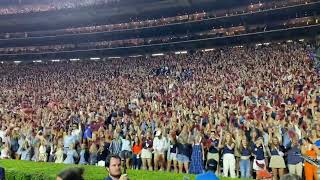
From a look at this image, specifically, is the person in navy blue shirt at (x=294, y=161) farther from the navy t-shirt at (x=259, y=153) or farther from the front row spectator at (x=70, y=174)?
the front row spectator at (x=70, y=174)

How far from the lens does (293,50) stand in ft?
90.3

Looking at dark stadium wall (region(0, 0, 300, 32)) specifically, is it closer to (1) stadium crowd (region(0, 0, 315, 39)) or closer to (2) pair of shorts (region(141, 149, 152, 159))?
(1) stadium crowd (region(0, 0, 315, 39))

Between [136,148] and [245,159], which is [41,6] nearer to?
[136,148]

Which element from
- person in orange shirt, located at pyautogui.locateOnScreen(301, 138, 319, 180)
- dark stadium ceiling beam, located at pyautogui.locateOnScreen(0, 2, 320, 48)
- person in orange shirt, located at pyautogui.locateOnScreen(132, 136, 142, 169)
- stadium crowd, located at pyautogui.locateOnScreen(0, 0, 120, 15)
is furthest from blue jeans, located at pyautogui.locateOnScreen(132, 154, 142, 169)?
stadium crowd, located at pyautogui.locateOnScreen(0, 0, 120, 15)

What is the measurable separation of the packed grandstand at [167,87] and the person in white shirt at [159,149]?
3 cm

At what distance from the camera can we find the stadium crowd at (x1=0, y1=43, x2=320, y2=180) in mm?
11500

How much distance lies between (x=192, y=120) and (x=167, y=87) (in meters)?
10.8

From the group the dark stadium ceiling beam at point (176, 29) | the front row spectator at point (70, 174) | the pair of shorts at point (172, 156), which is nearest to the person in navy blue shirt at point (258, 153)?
the pair of shorts at point (172, 156)

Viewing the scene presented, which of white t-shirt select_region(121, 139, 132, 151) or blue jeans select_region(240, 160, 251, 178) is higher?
white t-shirt select_region(121, 139, 132, 151)

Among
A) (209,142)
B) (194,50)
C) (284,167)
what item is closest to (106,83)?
(194,50)

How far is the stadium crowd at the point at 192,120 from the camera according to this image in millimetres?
11500

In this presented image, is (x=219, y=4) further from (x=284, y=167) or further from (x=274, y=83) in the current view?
(x=284, y=167)

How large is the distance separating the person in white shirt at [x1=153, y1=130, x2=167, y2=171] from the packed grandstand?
32 millimetres

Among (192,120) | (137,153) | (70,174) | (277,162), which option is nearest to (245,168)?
A: (277,162)
